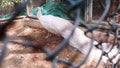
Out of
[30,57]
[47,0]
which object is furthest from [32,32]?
[30,57]

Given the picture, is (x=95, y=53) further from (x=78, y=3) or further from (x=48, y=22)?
(x=48, y=22)

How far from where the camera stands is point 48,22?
159 inches

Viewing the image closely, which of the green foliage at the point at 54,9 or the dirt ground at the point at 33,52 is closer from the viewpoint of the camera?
the dirt ground at the point at 33,52

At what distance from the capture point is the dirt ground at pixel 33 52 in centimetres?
332

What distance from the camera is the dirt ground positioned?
3.32 meters

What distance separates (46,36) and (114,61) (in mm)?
2966

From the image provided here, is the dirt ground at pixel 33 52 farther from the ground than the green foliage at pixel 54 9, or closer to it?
closer to it

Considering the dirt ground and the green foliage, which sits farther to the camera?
the green foliage

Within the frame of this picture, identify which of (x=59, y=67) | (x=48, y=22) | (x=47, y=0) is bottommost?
(x=59, y=67)

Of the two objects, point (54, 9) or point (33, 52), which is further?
point (54, 9)

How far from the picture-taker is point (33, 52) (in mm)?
3631

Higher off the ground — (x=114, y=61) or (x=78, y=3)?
(x=78, y=3)

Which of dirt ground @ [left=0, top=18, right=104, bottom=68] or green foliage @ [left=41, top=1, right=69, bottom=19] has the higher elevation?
green foliage @ [left=41, top=1, right=69, bottom=19]

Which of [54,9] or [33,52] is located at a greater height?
[54,9]
